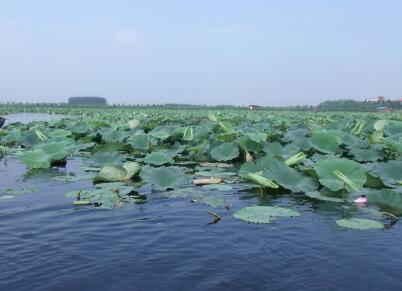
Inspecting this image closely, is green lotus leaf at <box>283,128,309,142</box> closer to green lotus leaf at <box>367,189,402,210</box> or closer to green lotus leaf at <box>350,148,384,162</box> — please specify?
green lotus leaf at <box>350,148,384,162</box>

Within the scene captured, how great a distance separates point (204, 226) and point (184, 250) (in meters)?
0.43

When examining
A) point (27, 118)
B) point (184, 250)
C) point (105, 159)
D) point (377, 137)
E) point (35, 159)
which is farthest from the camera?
point (27, 118)

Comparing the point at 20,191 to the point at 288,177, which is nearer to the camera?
the point at 288,177

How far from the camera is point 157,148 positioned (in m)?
5.70

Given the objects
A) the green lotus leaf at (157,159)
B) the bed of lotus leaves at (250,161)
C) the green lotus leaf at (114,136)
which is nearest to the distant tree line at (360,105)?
the bed of lotus leaves at (250,161)

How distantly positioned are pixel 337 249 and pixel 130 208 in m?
1.39

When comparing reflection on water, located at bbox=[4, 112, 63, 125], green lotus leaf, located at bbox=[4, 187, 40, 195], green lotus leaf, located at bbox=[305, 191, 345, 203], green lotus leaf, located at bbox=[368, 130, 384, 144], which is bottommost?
reflection on water, located at bbox=[4, 112, 63, 125]

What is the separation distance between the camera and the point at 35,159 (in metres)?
4.53

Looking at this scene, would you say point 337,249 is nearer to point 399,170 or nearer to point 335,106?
point 399,170

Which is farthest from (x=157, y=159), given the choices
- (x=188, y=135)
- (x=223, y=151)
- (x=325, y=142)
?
(x=325, y=142)

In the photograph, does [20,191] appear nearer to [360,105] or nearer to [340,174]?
[340,174]

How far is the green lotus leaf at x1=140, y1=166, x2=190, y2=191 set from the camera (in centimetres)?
356

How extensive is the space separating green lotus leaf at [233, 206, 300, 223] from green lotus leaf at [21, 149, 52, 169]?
2464 millimetres

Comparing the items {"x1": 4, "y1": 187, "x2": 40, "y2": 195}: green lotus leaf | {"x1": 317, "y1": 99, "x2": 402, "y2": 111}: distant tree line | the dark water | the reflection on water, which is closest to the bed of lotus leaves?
the dark water
